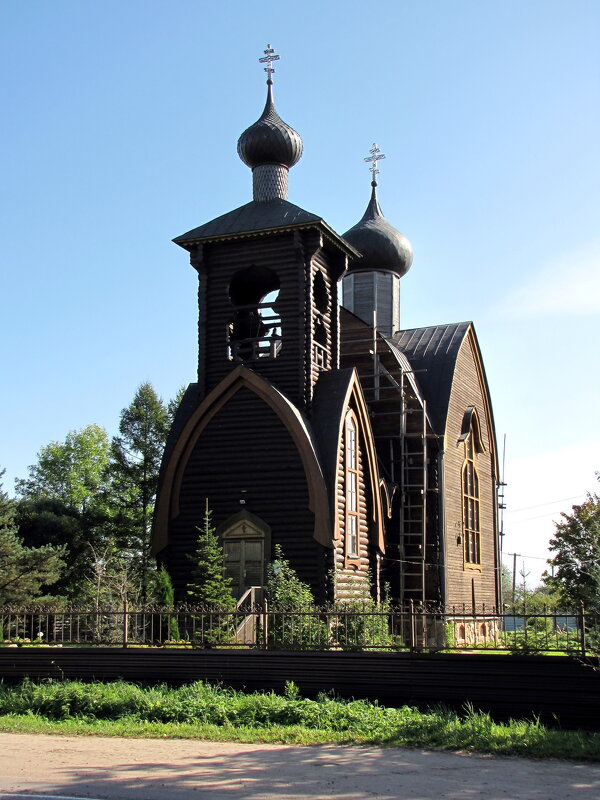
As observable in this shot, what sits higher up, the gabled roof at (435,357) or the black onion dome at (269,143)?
the black onion dome at (269,143)

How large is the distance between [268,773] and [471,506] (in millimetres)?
19906

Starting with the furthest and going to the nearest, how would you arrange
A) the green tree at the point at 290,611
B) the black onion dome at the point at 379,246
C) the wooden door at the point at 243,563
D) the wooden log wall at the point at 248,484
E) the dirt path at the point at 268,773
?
the black onion dome at the point at 379,246 < the wooden door at the point at 243,563 < the wooden log wall at the point at 248,484 < the green tree at the point at 290,611 < the dirt path at the point at 268,773

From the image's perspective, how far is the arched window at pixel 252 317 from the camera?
70.7 feet

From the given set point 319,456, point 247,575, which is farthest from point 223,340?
point 247,575

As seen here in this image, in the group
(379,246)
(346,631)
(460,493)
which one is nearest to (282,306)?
(460,493)

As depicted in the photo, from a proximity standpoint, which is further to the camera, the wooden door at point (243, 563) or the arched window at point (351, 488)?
the arched window at point (351, 488)

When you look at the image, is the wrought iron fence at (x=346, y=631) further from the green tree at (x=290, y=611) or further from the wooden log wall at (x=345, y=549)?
the wooden log wall at (x=345, y=549)

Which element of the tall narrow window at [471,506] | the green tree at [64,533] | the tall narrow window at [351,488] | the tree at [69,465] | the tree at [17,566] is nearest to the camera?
the tall narrow window at [351,488]

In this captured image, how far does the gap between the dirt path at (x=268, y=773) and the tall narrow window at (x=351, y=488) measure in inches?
392

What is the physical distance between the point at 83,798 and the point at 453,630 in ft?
56.2

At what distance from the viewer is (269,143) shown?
74.7 ft

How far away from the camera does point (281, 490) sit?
19.7 metres

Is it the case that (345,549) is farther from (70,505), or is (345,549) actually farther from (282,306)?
(70,505)

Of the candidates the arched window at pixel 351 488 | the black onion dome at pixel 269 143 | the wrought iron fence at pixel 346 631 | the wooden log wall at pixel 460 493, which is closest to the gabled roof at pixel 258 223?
the black onion dome at pixel 269 143
